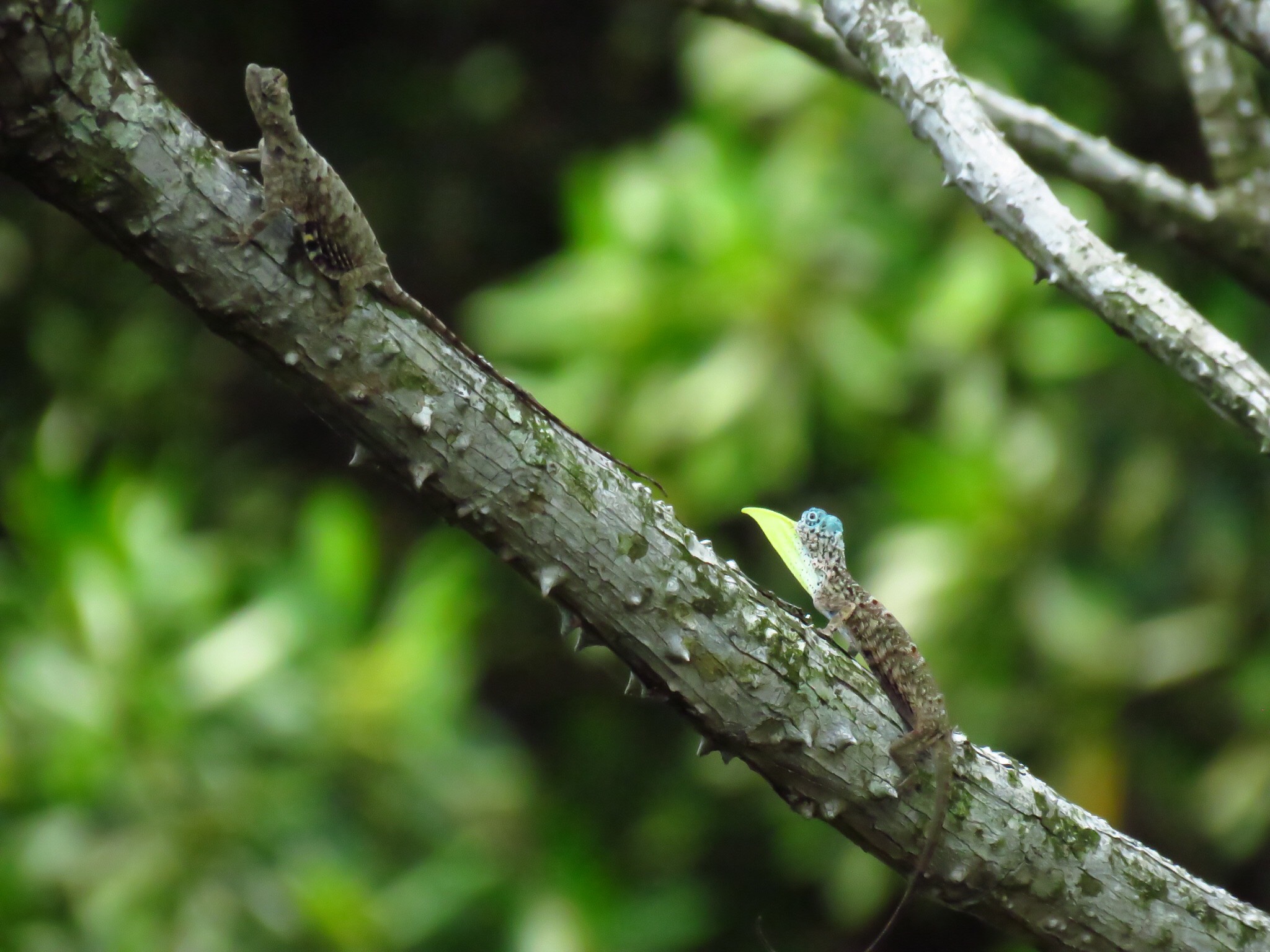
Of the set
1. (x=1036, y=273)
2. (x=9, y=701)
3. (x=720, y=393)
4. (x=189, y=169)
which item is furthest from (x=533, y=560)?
(x=9, y=701)

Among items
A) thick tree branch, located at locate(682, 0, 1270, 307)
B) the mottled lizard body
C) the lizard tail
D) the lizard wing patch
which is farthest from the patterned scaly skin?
thick tree branch, located at locate(682, 0, 1270, 307)

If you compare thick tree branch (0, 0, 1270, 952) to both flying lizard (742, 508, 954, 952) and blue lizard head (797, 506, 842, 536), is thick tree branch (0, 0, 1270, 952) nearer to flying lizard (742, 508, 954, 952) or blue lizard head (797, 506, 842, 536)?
flying lizard (742, 508, 954, 952)

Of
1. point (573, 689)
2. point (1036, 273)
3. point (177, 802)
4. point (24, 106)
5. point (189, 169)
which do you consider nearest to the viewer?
point (24, 106)

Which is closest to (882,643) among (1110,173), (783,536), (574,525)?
(783,536)

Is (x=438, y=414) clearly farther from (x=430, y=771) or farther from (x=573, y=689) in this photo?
(x=573, y=689)

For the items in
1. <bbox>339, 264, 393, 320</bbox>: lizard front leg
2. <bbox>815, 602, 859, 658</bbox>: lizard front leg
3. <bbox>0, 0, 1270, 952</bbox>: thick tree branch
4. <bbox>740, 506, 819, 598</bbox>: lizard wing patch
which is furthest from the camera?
<bbox>815, 602, 859, 658</bbox>: lizard front leg

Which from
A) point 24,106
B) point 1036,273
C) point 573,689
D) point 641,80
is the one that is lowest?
point 24,106

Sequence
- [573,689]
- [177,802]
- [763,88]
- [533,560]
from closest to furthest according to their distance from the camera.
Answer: [533,560] < [177,802] < [763,88] < [573,689]
